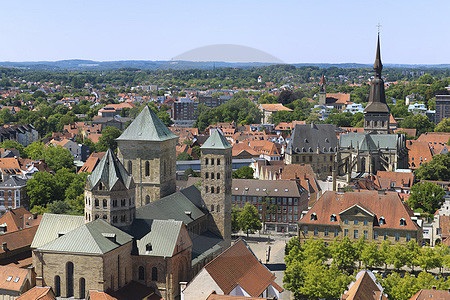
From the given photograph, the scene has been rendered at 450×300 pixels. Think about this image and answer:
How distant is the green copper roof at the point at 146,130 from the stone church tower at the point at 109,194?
12.6m

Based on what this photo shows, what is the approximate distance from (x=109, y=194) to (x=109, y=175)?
175cm

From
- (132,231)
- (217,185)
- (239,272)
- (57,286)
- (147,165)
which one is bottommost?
(57,286)

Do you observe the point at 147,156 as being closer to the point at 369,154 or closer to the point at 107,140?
the point at 369,154

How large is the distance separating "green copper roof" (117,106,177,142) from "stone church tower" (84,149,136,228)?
41.5ft

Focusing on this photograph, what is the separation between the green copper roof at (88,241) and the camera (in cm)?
5456

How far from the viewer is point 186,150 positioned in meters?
155

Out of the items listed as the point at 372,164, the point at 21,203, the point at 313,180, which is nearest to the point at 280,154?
the point at 372,164

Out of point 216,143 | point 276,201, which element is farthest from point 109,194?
point 276,201

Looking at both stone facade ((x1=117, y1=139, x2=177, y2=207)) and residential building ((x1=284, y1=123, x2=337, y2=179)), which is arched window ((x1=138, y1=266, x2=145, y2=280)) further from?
residential building ((x1=284, y1=123, x2=337, y2=179))

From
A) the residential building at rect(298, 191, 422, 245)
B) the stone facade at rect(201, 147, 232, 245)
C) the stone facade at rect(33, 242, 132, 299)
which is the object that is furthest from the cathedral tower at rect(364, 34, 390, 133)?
the stone facade at rect(33, 242, 132, 299)

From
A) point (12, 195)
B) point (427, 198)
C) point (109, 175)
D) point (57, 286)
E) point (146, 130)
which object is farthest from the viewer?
point (12, 195)

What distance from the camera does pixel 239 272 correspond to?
188ft

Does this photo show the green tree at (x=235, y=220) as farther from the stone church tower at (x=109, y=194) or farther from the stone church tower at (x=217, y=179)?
the stone church tower at (x=109, y=194)

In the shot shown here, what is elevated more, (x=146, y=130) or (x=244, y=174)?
(x=146, y=130)
